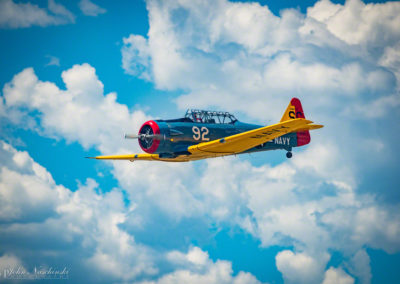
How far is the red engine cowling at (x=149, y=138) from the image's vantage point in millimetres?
28500

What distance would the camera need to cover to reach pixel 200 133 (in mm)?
29656

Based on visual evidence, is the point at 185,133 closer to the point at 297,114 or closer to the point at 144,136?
the point at 144,136

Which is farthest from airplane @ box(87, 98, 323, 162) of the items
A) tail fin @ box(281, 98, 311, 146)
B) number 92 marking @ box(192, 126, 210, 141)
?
tail fin @ box(281, 98, 311, 146)

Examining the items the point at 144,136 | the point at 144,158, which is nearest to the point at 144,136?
the point at 144,136

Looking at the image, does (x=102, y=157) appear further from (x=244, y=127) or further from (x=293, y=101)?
(x=293, y=101)

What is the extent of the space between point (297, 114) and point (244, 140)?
10.1 m

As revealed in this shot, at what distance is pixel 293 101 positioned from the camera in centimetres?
3650

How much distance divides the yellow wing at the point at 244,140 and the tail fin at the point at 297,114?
24.4ft

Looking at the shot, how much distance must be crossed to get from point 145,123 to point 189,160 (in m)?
4.18

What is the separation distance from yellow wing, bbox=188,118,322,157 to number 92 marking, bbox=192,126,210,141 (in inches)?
41.5

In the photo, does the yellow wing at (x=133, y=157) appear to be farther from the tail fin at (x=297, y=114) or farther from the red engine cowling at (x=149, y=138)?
the tail fin at (x=297, y=114)

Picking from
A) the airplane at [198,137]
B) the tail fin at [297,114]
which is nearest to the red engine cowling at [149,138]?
the airplane at [198,137]

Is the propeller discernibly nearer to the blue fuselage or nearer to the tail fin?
the blue fuselage

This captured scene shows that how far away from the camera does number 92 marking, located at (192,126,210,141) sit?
29.5 m
